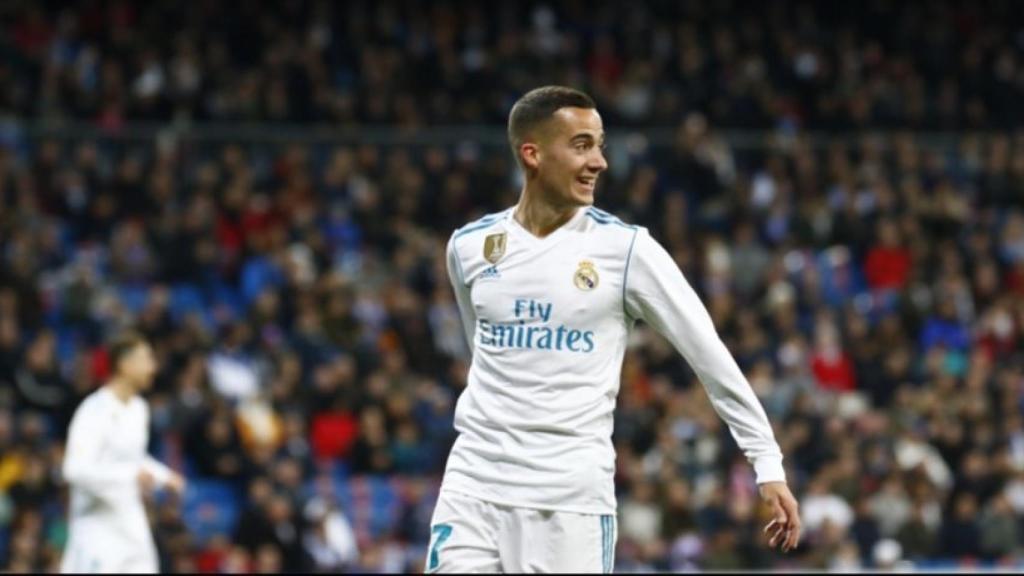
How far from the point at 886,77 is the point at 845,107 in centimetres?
149

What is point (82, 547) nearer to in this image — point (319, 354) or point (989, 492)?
point (319, 354)

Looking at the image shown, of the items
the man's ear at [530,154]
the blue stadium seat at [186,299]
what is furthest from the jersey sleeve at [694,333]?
the blue stadium seat at [186,299]

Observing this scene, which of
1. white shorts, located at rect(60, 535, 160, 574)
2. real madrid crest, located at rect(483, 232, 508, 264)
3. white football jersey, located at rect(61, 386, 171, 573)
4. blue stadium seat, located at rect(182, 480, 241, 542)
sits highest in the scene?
real madrid crest, located at rect(483, 232, 508, 264)

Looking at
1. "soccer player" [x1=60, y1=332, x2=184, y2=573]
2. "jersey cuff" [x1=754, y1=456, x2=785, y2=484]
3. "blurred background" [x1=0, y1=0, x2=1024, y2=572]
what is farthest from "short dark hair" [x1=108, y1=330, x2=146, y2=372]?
"jersey cuff" [x1=754, y1=456, x2=785, y2=484]

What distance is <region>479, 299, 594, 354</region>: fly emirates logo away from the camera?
4930 millimetres

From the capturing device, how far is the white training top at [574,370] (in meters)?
4.86

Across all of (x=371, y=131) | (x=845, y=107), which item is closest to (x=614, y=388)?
(x=371, y=131)

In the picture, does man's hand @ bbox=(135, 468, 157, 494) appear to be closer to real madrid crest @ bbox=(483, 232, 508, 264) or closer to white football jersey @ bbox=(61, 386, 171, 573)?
white football jersey @ bbox=(61, 386, 171, 573)

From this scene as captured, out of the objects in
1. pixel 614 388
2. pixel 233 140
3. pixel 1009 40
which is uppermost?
pixel 1009 40

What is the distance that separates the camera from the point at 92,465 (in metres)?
9.14

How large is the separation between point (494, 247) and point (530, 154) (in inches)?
11.3

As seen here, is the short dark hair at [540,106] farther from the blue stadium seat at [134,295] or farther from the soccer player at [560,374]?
the blue stadium seat at [134,295]

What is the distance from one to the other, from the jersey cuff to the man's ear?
40.4 inches

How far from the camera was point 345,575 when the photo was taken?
12.1 meters
